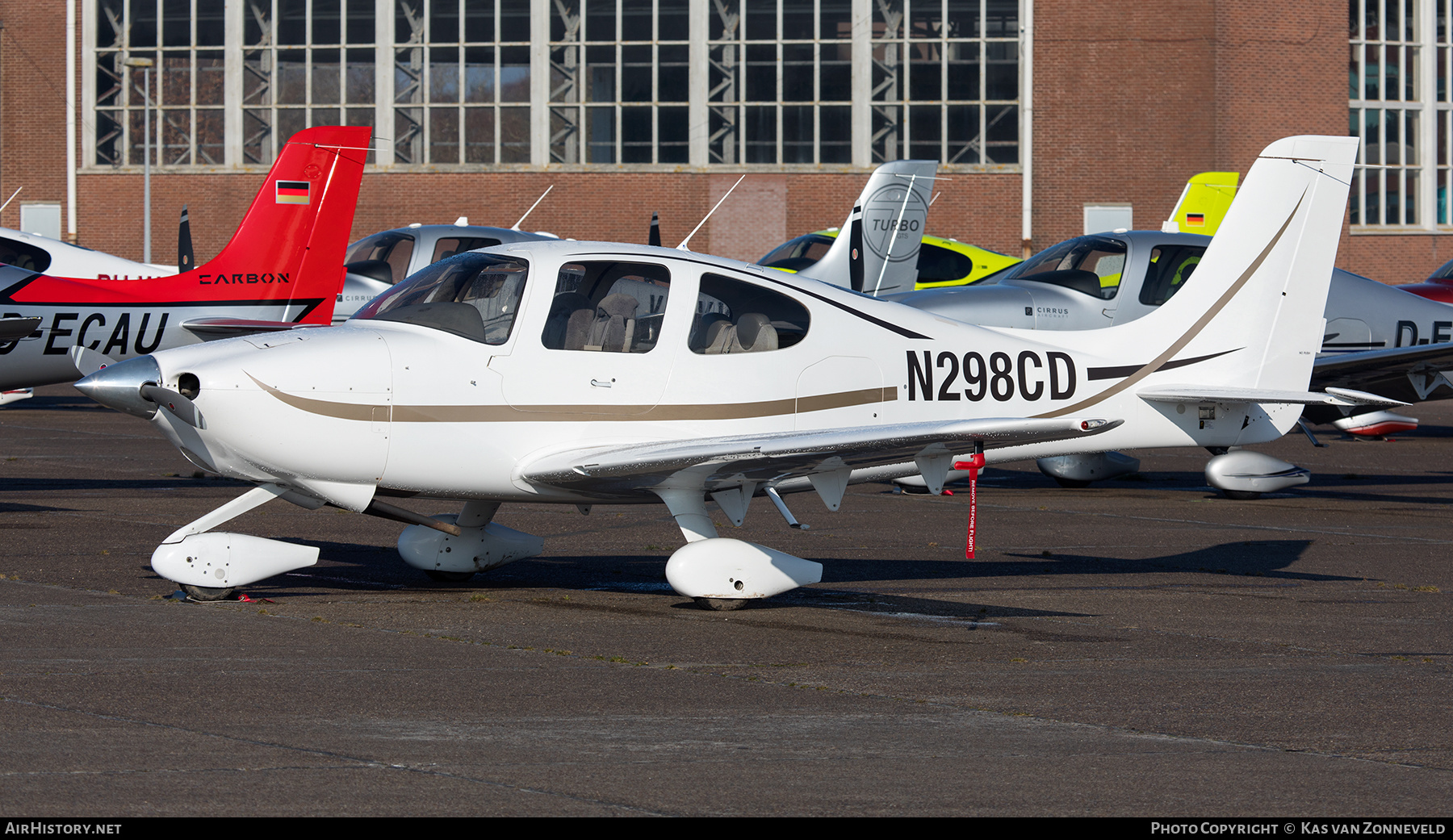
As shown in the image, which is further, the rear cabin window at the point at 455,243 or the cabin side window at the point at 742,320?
the rear cabin window at the point at 455,243

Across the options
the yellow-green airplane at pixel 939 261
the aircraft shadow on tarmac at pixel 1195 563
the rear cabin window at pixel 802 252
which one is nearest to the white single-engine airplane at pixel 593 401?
the aircraft shadow on tarmac at pixel 1195 563

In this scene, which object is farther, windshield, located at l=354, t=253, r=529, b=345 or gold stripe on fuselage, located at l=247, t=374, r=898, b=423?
windshield, located at l=354, t=253, r=529, b=345

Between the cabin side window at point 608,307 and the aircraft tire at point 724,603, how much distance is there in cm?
136

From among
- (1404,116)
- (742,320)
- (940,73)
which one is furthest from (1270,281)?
(1404,116)

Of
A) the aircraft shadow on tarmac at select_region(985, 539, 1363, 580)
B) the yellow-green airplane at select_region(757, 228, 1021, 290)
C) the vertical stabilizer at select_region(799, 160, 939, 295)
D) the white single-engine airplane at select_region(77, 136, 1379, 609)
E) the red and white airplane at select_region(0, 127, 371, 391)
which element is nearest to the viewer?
the white single-engine airplane at select_region(77, 136, 1379, 609)

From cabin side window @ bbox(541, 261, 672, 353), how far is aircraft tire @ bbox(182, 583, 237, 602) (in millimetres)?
2097

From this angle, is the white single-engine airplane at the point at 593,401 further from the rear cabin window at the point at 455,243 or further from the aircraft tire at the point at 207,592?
the rear cabin window at the point at 455,243

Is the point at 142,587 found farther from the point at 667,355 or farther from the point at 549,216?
the point at 549,216

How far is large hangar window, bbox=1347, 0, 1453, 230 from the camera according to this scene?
2064 inches

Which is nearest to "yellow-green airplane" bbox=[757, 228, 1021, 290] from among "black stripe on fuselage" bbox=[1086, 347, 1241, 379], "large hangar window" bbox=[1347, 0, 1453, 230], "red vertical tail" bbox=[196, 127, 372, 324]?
"red vertical tail" bbox=[196, 127, 372, 324]

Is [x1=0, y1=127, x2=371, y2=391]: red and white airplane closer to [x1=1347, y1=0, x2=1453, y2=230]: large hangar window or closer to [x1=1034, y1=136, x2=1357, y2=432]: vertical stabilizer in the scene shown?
[x1=1034, y1=136, x2=1357, y2=432]: vertical stabilizer

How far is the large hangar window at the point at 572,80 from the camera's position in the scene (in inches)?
1905

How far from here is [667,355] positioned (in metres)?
8.77

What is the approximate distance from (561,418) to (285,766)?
11.8 ft
